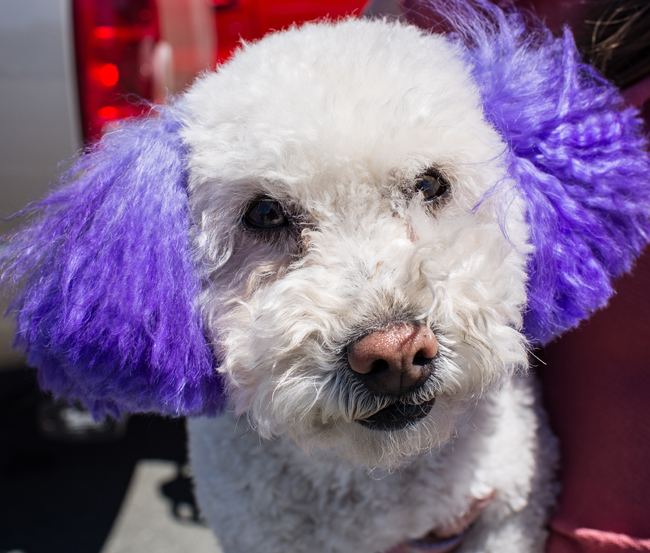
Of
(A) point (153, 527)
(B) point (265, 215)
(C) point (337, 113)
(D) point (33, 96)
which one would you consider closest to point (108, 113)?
(D) point (33, 96)

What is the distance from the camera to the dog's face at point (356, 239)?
2.95 feet

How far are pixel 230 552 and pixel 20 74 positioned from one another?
5.32 feet

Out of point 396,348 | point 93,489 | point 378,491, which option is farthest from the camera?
point 93,489

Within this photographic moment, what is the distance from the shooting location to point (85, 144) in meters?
1.76

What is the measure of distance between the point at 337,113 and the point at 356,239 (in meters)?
0.23

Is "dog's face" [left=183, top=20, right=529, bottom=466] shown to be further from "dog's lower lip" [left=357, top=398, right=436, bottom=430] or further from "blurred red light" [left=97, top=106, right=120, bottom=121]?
"blurred red light" [left=97, top=106, right=120, bottom=121]

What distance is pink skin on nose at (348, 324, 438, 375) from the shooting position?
842 mm

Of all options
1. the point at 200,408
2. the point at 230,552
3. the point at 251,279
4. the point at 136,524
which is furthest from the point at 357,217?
the point at 136,524

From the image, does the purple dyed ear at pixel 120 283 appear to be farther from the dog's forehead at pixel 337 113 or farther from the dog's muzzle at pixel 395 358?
the dog's muzzle at pixel 395 358

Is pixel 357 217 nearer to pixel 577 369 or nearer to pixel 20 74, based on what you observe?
pixel 577 369

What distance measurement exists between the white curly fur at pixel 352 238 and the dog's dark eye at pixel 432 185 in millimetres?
20

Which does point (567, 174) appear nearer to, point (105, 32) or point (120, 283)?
point (120, 283)

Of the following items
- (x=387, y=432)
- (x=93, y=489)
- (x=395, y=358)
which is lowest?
(x=93, y=489)

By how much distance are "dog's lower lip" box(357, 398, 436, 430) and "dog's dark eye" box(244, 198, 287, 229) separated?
42 centimetres
